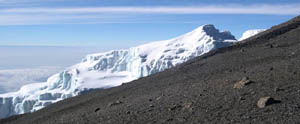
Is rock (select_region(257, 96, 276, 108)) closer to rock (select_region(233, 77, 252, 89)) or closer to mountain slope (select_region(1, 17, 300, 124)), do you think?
mountain slope (select_region(1, 17, 300, 124))

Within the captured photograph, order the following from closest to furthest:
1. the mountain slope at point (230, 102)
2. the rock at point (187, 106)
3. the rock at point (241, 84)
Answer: the mountain slope at point (230, 102) → the rock at point (187, 106) → the rock at point (241, 84)

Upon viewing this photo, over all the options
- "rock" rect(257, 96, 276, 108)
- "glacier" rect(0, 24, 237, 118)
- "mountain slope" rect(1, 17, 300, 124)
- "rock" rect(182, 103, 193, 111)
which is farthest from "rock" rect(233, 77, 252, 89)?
"glacier" rect(0, 24, 237, 118)

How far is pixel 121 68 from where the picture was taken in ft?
299

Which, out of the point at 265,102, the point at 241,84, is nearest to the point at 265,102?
the point at 265,102

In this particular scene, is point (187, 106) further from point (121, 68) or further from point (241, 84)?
point (121, 68)

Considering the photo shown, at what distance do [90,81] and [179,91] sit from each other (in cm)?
7402

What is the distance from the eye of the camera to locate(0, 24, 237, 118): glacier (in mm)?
75375

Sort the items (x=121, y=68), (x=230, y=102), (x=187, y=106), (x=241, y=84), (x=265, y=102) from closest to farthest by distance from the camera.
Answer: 1. (x=265, y=102)
2. (x=230, y=102)
3. (x=187, y=106)
4. (x=241, y=84)
5. (x=121, y=68)

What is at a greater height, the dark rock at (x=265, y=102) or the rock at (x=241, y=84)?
the rock at (x=241, y=84)

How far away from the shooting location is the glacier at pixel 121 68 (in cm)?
7538

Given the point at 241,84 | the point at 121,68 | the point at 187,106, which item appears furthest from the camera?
the point at 121,68

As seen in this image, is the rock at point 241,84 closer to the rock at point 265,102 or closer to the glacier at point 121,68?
the rock at point 265,102

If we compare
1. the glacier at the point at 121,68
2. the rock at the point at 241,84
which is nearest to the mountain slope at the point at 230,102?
the rock at the point at 241,84

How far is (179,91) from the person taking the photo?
11922 millimetres
